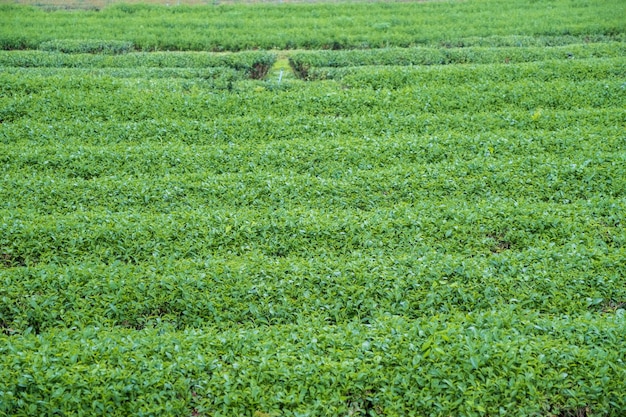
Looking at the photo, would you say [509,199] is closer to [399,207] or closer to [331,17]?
[399,207]

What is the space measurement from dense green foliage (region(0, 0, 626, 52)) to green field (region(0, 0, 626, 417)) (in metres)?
1.91

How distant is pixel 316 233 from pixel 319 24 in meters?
13.3

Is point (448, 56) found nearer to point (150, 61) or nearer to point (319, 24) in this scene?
point (319, 24)

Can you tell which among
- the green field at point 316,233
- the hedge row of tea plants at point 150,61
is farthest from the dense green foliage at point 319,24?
the green field at point 316,233

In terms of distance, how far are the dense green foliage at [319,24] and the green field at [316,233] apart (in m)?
1.91

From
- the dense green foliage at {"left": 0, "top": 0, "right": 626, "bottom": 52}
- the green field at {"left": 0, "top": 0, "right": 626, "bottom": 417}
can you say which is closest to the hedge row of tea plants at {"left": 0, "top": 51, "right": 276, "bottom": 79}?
the green field at {"left": 0, "top": 0, "right": 626, "bottom": 417}

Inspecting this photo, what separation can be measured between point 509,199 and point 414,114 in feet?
12.7

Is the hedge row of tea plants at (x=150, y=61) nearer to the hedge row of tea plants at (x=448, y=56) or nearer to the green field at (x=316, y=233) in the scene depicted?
the green field at (x=316, y=233)

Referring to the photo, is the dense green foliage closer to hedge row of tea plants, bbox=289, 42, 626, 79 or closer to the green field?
hedge row of tea plants, bbox=289, 42, 626, 79

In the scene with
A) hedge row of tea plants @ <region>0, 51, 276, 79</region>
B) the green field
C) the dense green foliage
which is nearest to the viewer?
the green field

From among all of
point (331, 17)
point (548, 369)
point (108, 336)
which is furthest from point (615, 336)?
point (331, 17)

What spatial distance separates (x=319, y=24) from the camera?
2061cm

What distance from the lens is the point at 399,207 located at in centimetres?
934

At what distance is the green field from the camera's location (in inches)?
233
